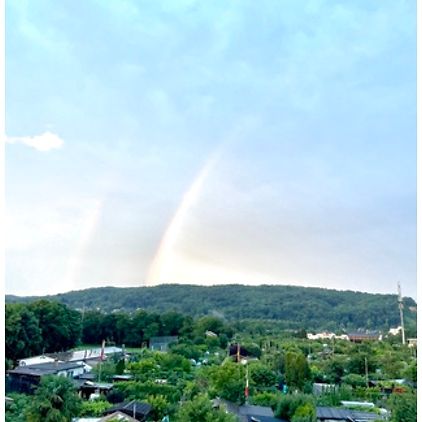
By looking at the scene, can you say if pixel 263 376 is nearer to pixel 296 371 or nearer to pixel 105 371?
pixel 296 371

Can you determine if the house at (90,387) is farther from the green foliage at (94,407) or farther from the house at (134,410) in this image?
the house at (134,410)

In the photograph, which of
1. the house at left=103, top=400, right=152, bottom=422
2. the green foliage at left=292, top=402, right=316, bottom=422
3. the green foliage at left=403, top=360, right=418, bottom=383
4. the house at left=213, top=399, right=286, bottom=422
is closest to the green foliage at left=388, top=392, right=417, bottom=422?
the green foliage at left=403, top=360, right=418, bottom=383

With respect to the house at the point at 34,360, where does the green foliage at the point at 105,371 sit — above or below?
below

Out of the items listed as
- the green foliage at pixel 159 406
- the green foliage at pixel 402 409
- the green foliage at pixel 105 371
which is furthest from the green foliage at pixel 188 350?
the green foliage at pixel 402 409

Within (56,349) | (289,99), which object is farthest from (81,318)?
(289,99)

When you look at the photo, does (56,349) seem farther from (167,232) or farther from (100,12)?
(100,12)
